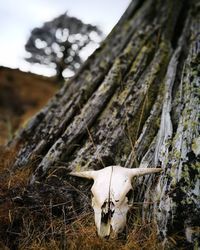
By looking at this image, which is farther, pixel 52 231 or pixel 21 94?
pixel 21 94

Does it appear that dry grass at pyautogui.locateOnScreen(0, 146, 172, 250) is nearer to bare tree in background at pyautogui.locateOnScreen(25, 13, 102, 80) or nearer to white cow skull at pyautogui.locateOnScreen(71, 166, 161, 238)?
white cow skull at pyautogui.locateOnScreen(71, 166, 161, 238)

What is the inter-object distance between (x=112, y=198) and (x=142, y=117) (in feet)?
5.88

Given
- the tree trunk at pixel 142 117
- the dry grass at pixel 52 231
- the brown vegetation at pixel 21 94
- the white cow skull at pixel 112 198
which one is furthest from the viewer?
the brown vegetation at pixel 21 94

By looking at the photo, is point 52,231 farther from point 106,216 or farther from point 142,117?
point 142,117

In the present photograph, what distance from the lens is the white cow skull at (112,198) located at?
221 centimetres

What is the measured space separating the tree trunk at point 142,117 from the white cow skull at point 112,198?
31 centimetres

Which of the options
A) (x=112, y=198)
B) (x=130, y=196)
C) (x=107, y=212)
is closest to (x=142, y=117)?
(x=130, y=196)

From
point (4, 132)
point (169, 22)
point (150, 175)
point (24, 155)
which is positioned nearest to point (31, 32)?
point (4, 132)

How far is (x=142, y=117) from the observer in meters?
3.84

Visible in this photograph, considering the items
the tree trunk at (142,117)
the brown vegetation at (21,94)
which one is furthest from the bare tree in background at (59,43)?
the tree trunk at (142,117)

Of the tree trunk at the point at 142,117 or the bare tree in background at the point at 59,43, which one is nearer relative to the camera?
the tree trunk at the point at 142,117

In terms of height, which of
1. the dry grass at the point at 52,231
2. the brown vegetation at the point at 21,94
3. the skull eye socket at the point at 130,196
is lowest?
the brown vegetation at the point at 21,94

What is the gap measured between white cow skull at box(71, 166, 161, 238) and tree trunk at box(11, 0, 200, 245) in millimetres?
307

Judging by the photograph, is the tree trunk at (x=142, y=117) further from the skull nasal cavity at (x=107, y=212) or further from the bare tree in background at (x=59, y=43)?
the bare tree in background at (x=59, y=43)
